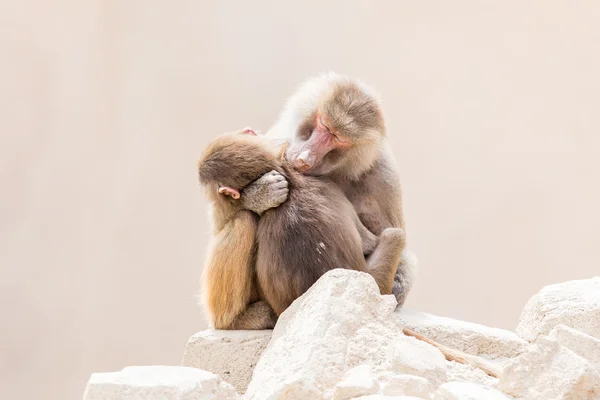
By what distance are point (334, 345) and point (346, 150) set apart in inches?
36.2

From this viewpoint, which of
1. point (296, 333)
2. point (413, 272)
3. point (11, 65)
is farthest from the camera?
point (11, 65)

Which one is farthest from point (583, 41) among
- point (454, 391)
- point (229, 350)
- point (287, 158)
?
point (454, 391)

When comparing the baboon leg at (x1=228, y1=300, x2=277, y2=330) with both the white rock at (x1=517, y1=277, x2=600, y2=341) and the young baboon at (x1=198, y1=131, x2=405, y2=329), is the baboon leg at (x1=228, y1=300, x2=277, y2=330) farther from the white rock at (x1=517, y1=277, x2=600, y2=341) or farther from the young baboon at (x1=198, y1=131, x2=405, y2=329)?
the white rock at (x1=517, y1=277, x2=600, y2=341)

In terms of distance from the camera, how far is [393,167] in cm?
322

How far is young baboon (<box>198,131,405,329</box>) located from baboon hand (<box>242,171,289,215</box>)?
0.06 ft

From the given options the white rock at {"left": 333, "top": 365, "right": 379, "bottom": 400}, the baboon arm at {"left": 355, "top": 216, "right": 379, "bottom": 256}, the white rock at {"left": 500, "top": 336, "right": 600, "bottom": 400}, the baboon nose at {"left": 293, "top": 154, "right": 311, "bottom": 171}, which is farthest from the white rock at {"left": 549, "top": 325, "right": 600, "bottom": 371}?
the baboon nose at {"left": 293, "top": 154, "right": 311, "bottom": 171}

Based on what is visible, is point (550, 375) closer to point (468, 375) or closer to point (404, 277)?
point (468, 375)

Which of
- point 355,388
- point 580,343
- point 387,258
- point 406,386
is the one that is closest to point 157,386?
point 355,388

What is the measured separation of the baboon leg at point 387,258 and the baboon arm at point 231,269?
394 mm

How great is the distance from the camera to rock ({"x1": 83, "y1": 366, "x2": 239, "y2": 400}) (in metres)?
1.97

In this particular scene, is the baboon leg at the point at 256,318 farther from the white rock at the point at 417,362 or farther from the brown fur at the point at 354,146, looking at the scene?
the white rock at the point at 417,362

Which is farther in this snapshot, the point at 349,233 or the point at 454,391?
the point at 349,233

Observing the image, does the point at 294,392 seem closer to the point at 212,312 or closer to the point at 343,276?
the point at 343,276

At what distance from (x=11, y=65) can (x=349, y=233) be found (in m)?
3.58
